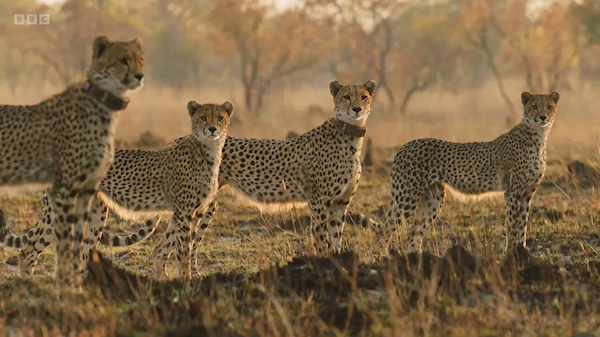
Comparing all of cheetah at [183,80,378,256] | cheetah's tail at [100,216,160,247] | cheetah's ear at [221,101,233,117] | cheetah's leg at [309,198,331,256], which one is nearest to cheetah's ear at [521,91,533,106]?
cheetah at [183,80,378,256]

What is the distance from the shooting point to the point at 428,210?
24.1 ft

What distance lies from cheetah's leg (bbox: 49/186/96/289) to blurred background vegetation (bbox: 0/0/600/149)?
38.1 feet

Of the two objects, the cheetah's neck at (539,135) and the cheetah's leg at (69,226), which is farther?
the cheetah's neck at (539,135)

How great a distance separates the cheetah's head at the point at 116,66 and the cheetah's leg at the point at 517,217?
3407mm

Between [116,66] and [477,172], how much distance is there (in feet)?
11.3

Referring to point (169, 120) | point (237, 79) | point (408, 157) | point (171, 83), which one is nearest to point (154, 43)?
point (171, 83)

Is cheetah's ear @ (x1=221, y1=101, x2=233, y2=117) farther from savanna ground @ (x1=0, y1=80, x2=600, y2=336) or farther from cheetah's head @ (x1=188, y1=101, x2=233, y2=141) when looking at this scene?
savanna ground @ (x1=0, y1=80, x2=600, y2=336)

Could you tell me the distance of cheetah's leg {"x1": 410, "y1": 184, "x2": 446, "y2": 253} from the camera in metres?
7.19

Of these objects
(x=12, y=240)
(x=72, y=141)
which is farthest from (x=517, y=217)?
(x=12, y=240)

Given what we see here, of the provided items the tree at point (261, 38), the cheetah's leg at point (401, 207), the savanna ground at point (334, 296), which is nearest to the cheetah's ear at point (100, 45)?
the savanna ground at point (334, 296)

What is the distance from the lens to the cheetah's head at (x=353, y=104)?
6.45 m

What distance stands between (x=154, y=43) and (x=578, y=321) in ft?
129

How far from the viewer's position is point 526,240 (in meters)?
7.51

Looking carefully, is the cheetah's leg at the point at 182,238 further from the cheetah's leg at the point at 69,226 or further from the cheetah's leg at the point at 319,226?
the cheetah's leg at the point at 69,226
